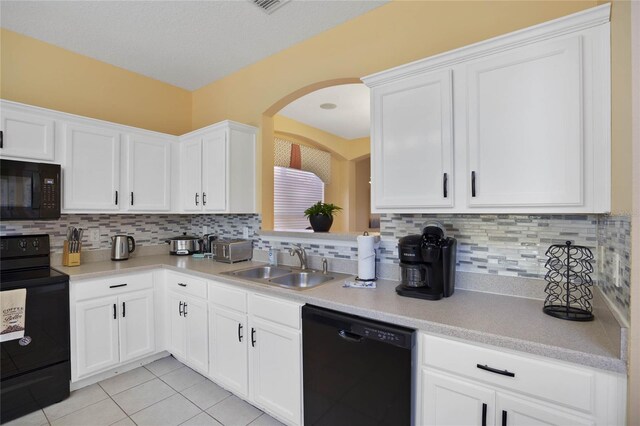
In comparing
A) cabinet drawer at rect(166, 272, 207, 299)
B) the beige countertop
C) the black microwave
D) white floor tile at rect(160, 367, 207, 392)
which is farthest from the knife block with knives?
the beige countertop

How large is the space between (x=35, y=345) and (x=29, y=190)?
3.58ft

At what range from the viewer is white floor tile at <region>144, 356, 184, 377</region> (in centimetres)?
260

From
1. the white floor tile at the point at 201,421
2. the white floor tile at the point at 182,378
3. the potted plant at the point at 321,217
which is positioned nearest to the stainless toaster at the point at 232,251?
the potted plant at the point at 321,217

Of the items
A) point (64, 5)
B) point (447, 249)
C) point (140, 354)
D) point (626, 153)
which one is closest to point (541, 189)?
point (626, 153)

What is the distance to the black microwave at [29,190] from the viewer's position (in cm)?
215

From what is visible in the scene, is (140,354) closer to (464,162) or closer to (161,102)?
(161,102)

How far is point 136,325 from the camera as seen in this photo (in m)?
2.59

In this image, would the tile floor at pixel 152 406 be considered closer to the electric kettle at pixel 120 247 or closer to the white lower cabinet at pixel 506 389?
the electric kettle at pixel 120 247

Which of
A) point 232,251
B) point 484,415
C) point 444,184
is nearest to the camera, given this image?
point 484,415

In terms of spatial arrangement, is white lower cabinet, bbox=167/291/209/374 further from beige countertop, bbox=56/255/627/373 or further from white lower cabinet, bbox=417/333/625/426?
white lower cabinet, bbox=417/333/625/426

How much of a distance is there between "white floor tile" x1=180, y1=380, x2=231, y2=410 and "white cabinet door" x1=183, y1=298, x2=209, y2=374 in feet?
0.38

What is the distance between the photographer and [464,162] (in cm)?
153

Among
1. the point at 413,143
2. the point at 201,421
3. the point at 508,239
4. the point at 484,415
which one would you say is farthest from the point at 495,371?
the point at 201,421

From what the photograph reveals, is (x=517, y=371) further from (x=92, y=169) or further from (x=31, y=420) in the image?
(x=92, y=169)
